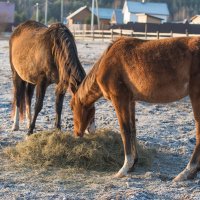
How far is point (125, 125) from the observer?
5.85 m

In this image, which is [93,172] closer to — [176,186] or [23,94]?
[176,186]

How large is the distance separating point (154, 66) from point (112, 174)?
1.47 meters

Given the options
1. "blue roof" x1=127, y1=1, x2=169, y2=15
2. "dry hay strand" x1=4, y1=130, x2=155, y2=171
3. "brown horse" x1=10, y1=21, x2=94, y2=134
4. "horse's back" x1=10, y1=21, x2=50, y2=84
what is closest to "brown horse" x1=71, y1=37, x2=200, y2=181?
"dry hay strand" x1=4, y1=130, x2=155, y2=171

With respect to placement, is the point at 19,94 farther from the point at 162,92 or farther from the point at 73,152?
the point at 162,92

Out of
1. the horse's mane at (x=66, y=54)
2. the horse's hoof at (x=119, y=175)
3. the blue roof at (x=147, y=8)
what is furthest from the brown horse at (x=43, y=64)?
the blue roof at (x=147, y=8)

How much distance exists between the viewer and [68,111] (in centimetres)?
983

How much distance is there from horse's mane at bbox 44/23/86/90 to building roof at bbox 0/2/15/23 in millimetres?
59680

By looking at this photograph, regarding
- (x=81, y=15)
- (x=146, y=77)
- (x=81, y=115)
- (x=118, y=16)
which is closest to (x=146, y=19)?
(x=118, y=16)

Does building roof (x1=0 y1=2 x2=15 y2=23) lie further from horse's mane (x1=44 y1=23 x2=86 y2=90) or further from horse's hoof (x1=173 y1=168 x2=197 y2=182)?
horse's hoof (x1=173 y1=168 x2=197 y2=182)

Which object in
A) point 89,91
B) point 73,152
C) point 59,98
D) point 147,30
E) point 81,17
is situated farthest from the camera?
point 81,17

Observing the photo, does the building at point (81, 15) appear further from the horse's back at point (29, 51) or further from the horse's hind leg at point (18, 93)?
the horse's hind leg at point (18, 93)

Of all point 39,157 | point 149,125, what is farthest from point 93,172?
point 149,125

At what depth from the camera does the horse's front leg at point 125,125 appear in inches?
227

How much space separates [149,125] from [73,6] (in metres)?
103
